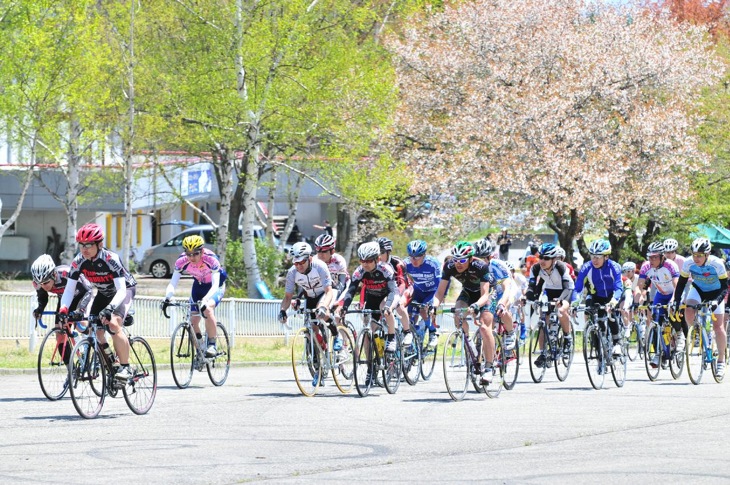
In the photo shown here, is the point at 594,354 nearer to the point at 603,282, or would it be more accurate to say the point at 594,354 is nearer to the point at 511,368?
the point at 603,282

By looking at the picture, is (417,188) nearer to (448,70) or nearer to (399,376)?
(448,70)

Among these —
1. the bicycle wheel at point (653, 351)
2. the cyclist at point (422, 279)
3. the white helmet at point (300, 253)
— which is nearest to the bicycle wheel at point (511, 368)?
the cyclist at point (422, 279)

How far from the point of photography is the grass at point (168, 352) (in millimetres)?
20516

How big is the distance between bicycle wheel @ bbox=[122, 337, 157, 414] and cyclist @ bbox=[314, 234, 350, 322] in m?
4.15

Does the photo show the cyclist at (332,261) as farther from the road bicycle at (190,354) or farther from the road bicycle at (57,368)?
the road bicycle at (57,368)

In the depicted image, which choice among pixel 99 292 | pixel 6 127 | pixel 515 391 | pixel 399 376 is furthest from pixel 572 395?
pixel 6 127

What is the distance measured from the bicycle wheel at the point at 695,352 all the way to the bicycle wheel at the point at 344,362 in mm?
5104

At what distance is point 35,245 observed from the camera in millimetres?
49312

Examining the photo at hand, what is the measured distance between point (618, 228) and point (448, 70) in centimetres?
706

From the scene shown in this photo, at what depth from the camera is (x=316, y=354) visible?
1538 cm

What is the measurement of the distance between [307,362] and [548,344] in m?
4.13

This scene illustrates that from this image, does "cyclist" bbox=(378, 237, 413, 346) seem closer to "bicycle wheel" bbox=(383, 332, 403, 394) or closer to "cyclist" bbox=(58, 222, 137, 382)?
"bicycle wheel" bbox=(383, 332, 403, 394)

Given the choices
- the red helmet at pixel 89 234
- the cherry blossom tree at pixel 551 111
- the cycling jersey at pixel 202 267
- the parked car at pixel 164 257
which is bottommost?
the cycling jersey at pixel 202 267

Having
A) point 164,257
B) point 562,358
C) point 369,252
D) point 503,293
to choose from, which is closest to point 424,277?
point 503,293
